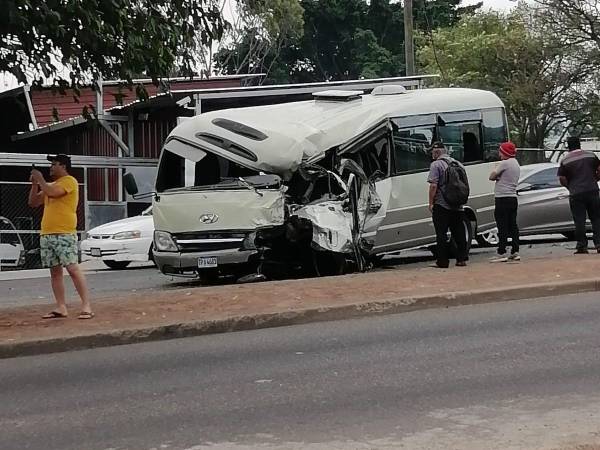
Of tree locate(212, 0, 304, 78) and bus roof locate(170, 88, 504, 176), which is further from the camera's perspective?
tree locate(212, 0, 304, 78)

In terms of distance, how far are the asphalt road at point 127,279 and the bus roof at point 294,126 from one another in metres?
2.23

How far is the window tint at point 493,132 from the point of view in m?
15.2

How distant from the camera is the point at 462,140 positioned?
1493 centimetres

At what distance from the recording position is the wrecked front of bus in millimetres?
12328

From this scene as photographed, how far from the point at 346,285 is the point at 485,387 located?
14.9ft

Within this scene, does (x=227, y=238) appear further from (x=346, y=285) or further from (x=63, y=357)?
(x=63, y=357)

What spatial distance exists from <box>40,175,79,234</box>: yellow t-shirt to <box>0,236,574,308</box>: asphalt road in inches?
101

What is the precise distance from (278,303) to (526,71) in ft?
103

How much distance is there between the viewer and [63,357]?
27.2 feet

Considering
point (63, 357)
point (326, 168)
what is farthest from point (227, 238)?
point (63, 357)

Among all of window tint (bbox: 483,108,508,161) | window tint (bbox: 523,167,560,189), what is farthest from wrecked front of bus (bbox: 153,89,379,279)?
window tint (bbox: 523,167,560,189)

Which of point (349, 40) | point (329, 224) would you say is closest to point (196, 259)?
point (329, 224)

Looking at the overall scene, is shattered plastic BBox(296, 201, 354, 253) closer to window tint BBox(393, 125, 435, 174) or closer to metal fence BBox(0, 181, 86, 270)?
window tint BBox(393, 125, 435, 174)

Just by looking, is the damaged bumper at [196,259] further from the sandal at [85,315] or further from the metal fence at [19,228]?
the metal fence at [19,228]
